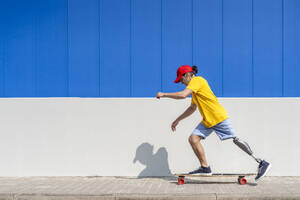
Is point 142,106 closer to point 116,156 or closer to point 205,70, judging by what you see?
point 116,156

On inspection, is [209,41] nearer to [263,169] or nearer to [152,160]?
[152,160]

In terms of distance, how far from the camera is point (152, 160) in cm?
599

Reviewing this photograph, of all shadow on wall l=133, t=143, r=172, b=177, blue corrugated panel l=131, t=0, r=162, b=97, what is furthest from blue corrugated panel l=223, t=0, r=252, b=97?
shadow on wall l=133, t=143, r=172, b=177

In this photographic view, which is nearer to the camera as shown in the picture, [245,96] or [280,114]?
[280,114]

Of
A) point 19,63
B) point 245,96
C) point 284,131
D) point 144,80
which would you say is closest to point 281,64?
point 245,96

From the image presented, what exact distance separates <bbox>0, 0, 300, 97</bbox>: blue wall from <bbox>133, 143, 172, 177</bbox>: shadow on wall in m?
1.07

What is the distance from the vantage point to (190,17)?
6.47 metres

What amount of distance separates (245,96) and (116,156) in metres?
2.62

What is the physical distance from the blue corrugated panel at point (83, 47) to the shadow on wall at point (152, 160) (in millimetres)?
1427

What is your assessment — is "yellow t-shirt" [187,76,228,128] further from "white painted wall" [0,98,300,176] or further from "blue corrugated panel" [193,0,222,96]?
"blue corrugated panel" [193,0,222,96]

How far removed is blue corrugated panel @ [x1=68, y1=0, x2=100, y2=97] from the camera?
6512 mm

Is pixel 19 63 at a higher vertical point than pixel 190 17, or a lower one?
lower

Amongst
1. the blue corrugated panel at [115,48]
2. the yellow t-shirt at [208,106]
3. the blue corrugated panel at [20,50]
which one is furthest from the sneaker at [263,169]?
the blue corrugated panel at [20,50]

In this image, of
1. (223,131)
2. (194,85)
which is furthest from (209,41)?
(223,131)
